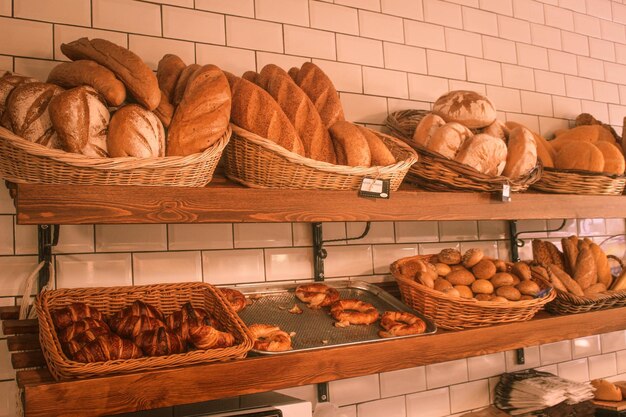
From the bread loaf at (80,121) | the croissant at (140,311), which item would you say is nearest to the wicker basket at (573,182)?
the croissant at (140,311)

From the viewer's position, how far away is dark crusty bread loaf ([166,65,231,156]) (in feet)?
5.50

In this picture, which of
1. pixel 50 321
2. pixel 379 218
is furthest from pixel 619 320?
pixel 50 321

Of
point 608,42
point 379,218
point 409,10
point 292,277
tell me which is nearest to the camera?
Answer: point 379,218

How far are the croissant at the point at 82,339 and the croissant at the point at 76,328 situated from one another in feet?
0.04

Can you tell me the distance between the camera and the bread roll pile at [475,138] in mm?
2287

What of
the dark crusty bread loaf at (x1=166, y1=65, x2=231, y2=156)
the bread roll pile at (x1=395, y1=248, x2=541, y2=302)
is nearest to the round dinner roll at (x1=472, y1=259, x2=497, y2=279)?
the bread roll pile at (x1=395, y1=248, x2=541, y2=302)

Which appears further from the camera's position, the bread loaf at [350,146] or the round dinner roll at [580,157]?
the round dinner roll at [580,157]

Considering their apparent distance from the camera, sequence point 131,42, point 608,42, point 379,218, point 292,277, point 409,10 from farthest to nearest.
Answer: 1. point 608,42
2. point 409,10
3. point 292,277
4. point 131,42
5. point 379,218

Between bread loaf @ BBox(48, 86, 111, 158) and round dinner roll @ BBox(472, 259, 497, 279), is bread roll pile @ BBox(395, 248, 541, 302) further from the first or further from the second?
bread loaf @ BBox(48, 86, 111, 158)

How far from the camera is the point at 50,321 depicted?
152 cm

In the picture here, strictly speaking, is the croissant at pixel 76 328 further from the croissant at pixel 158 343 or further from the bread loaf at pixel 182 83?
the bread loaf at pixel 182 83

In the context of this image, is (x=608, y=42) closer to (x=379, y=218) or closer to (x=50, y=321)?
(x=379, y=218)

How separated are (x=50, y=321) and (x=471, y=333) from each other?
1.33m

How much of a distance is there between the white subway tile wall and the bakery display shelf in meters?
0.58
